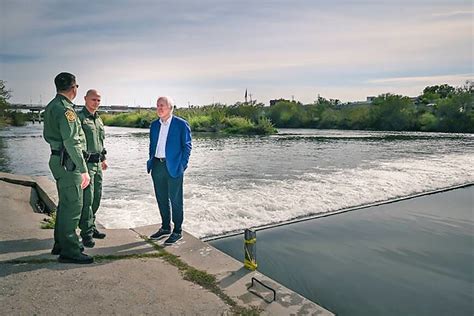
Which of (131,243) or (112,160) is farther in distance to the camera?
(112,160)

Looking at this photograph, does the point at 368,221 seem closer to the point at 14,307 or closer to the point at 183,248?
the point at 183,248

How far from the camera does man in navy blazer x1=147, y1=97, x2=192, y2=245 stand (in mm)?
4805

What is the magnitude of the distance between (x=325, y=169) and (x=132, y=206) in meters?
7.83

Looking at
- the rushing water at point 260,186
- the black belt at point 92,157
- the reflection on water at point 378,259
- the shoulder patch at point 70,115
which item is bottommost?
the reflection on water at point 378,259

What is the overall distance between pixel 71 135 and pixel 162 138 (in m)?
1.31

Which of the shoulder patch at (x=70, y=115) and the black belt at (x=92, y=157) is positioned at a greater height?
the shoulder patch at (x=70, y=115)

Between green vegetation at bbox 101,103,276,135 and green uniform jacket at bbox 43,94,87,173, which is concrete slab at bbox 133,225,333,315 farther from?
green vegetation at bbox 101,103,276,135

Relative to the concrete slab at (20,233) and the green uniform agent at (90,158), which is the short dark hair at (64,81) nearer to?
the green uniform agent at (90,158)

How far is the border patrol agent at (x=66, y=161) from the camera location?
3.83 metres

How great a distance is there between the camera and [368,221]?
7.13 m

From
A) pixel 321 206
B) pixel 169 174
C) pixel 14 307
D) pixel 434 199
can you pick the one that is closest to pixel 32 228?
pixel 169 174

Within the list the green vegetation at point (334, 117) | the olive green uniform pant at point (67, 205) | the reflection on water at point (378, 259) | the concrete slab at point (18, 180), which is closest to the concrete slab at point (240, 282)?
the reflection on water at point (378, 259)

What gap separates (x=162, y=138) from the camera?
4938mm

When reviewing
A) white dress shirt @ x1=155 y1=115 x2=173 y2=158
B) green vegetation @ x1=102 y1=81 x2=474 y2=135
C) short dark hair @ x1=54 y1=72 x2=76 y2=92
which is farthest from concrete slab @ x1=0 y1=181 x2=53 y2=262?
green vegetation @ x1=102 y1=81 x2=474 y2=135
